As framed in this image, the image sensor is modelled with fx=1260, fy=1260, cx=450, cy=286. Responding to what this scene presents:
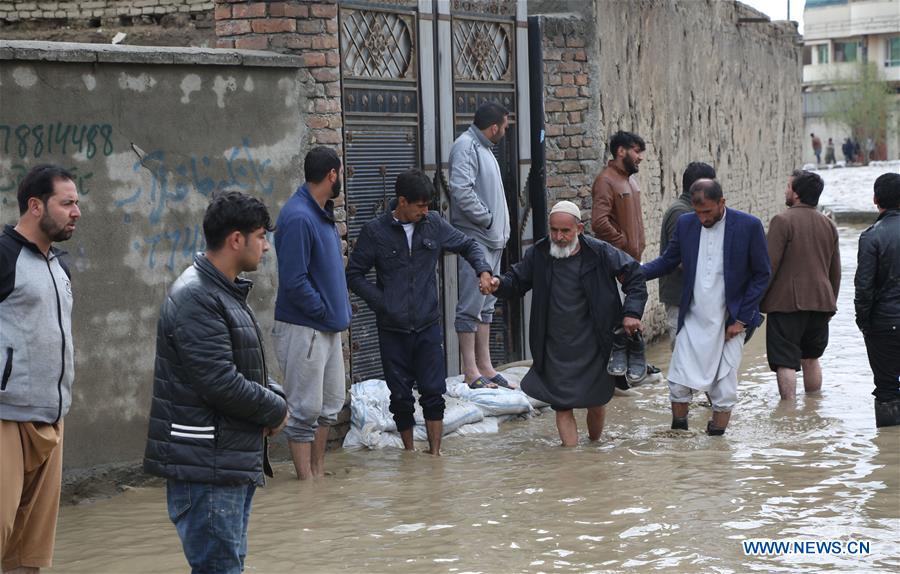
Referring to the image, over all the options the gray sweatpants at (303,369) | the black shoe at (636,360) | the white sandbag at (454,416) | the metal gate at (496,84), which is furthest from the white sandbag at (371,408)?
the metal gate at (496,84)

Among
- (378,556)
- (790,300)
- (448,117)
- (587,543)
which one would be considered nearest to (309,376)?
(378,556)

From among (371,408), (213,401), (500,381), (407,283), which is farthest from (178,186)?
(213,401)

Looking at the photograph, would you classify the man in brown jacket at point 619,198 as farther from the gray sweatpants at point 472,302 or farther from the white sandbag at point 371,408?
the white sandbag at point 371,408

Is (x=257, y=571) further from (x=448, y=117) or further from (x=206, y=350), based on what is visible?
(x=448, y=117)

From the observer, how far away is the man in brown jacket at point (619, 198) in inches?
367

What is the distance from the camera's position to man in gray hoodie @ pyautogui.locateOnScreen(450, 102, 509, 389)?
8570 millimetres

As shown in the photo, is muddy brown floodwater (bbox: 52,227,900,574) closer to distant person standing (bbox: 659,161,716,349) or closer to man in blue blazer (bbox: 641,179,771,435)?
man in blue blazer (bbox: 641,179,771,435)

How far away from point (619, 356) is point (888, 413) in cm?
191

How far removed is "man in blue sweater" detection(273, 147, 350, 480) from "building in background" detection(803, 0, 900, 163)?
57.3 metres

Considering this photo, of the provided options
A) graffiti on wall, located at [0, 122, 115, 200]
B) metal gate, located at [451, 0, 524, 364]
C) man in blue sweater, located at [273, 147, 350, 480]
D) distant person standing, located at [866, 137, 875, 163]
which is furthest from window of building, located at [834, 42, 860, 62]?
graffiti on wall, located at [0, 122, 115, 200]

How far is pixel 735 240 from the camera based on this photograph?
24.9 ft

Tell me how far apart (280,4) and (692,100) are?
7420mm

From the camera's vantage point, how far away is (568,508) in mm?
6293

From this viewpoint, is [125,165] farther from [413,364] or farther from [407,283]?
[413,364]
